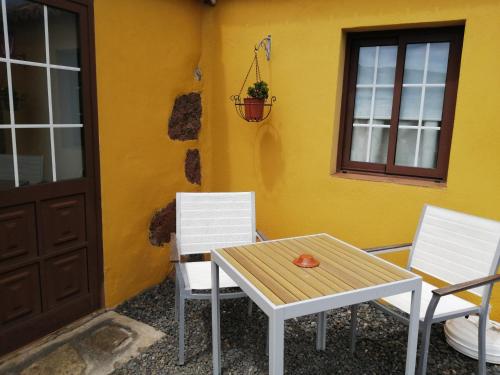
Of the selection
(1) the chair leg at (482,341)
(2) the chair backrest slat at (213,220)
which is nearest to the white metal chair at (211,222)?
(2) the chair backrest slat at (213,220)

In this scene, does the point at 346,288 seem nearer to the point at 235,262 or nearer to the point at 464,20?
the point at 235,262

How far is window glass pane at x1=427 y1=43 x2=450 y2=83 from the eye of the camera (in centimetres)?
287

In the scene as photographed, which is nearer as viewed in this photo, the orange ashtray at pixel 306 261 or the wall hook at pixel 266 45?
the orange ashtray at pixel 306 261

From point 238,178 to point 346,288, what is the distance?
211 cm

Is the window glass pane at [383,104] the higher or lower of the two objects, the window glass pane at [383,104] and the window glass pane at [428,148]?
the higher

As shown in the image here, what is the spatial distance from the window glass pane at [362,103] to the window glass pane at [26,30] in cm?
229

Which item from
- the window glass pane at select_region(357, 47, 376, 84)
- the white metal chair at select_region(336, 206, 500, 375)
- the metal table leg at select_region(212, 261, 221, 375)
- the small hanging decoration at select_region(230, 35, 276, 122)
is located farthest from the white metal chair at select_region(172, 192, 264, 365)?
the window glass pane at select_region(357, 47, 376, 84)

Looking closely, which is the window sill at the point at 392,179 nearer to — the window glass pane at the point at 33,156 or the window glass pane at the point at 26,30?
the window glass pane at the point at 33,156

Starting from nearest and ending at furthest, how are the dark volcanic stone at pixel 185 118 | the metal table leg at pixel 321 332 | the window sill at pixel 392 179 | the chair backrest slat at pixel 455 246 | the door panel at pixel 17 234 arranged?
the chair backrest slat at pixel 455 246, the door panel at pixel 17 234, the metal table leg at pixel 321 332, the window sill at pixel 392 179, the dark volcanic stone at pixel 185 118

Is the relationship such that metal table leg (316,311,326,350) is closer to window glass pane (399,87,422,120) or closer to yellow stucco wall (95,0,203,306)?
yellow stucco wall (95,0,203,306)

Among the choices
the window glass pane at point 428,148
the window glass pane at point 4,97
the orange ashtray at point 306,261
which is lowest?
the orange ashtray at point 306,261

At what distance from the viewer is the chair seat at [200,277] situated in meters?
2.43

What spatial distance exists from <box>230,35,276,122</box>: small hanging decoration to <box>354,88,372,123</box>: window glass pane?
2.24 ft

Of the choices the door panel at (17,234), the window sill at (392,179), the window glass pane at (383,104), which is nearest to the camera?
the door panel at (17,234)
